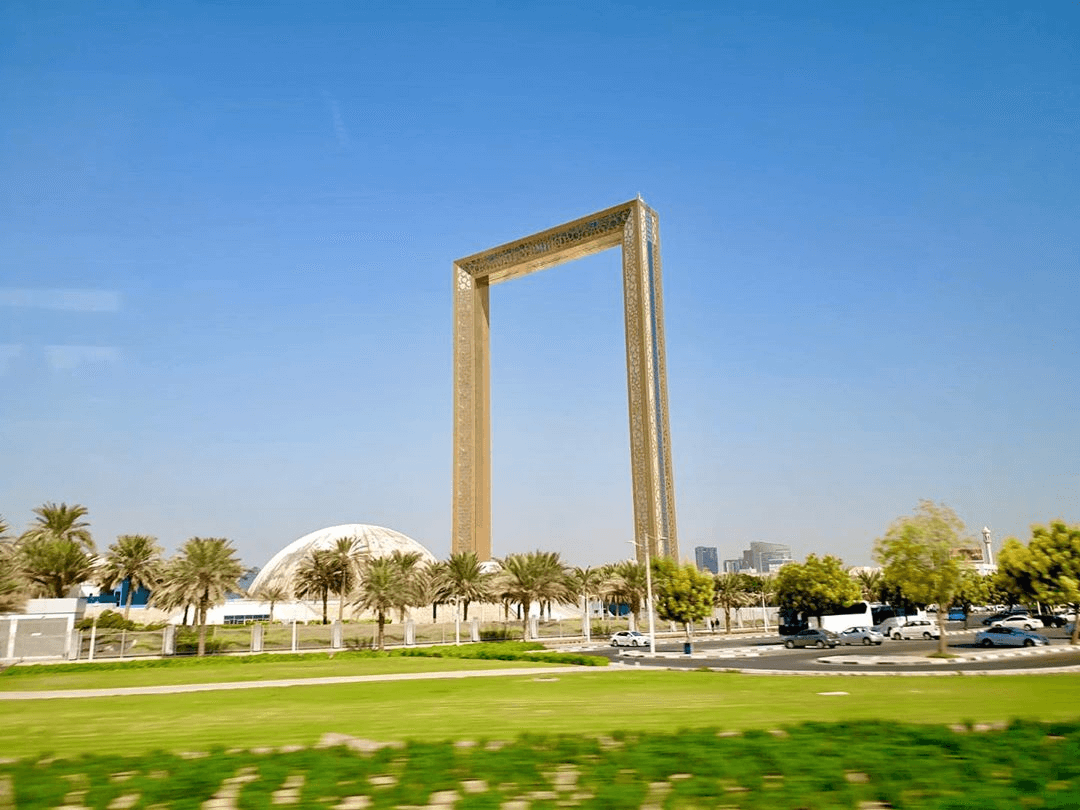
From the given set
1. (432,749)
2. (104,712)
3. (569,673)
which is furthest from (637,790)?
(569,673)

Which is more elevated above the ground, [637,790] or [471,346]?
[471,346]

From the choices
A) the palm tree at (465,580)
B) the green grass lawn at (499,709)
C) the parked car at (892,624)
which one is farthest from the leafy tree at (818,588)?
the green grass lawn at (499,709)

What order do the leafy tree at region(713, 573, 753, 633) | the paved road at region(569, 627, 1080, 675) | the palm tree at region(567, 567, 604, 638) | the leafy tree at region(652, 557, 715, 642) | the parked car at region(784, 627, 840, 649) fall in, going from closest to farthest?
the paved road at region(569, 627, 1080, 675), the parked car at region(784, 627, 840, 649), the leafy tree at region(652, 557, 715, 642), the palm tree at region(567, 567, 604, 638), the leafy tree at region(713, 573, 753, 633)

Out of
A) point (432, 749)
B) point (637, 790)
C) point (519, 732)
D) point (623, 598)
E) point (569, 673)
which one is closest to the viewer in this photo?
point (637, 790)

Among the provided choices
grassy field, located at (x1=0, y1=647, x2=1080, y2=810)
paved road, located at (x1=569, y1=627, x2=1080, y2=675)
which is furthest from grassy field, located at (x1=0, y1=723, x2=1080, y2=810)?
paved road, located at (x1=569, y1=627, x2=1080, y2=675)

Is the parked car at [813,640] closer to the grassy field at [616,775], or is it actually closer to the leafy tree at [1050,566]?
the leafy tree at [1050,566]

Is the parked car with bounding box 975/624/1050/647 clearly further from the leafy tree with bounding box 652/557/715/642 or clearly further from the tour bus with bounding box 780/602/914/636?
the leafy tree with bounding box 652/557/715/642

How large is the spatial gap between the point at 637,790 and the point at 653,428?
7019 centimetres

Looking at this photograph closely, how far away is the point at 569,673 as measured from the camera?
1356 inches

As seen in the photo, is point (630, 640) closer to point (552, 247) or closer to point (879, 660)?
point (879, 660)

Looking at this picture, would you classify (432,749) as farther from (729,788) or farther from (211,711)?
(211,711)

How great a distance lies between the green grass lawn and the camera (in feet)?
48.5

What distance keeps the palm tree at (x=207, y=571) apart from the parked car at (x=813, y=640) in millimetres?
40653

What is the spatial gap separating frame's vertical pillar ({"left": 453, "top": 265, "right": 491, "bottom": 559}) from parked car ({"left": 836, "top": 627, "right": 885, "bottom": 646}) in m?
39.7
